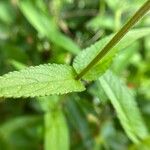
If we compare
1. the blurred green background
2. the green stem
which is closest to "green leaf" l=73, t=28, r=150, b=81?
the green stem

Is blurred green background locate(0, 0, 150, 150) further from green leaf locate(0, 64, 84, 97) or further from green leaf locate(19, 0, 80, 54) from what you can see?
green leaf locate(0, 64, 84, 97)

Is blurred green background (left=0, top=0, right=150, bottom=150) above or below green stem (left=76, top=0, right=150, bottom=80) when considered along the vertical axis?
above

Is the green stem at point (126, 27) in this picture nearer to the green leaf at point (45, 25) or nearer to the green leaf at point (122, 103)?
the green leaf at point (122, 103)

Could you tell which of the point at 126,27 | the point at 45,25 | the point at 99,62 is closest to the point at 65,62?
the point at 45,25

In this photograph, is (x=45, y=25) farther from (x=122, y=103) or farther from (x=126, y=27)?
(x=126, y=27)

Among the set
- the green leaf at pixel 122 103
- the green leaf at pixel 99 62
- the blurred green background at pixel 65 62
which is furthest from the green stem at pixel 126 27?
the blurred green background at pixel 65 62

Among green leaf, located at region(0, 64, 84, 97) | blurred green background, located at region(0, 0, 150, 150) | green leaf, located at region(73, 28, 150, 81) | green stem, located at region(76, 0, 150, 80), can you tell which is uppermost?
blurred green background, located at region(0, 0, 150, 150)
